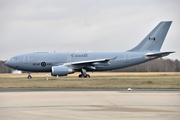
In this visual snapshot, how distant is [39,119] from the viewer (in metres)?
11.5

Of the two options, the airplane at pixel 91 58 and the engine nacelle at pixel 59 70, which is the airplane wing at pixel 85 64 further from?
the engine nacelle at pixel 59 70

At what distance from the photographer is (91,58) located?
49094 mm

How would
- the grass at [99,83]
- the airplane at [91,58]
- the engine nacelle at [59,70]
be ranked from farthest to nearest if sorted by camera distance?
the airplane at [91,58], the engine nacelle at [59,70], the grass at [99,83]

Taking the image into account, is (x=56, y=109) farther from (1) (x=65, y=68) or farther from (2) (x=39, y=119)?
(1) (x=65, y=68)

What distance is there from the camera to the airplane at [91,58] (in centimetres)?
4781

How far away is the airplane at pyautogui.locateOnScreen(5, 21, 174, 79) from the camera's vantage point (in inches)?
1882

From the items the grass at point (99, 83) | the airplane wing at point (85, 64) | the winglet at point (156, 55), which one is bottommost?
the grass at point (99, 83)

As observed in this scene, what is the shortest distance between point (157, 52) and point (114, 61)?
5718 millimetres

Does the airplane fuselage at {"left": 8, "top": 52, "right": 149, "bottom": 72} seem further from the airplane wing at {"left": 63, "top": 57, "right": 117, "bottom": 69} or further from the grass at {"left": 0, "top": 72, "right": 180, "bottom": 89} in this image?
the grass at {"left": 0, "top": 72, "right": 180, "bottom": 89}

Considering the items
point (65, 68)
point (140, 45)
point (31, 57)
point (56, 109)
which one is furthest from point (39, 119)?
point (140, 45)

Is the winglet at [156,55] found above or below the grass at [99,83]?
above

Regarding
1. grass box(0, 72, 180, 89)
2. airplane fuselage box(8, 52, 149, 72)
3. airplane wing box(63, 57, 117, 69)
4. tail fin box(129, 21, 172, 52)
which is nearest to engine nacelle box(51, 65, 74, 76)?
airplane wing box(63, 57, 117, 69)

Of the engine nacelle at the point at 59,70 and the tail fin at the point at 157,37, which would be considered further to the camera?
the tail fin at the point at 157,37

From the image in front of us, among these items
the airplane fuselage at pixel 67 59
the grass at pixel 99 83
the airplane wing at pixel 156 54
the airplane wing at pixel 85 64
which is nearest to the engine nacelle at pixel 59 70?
the airplane wing at pixel 85 64
